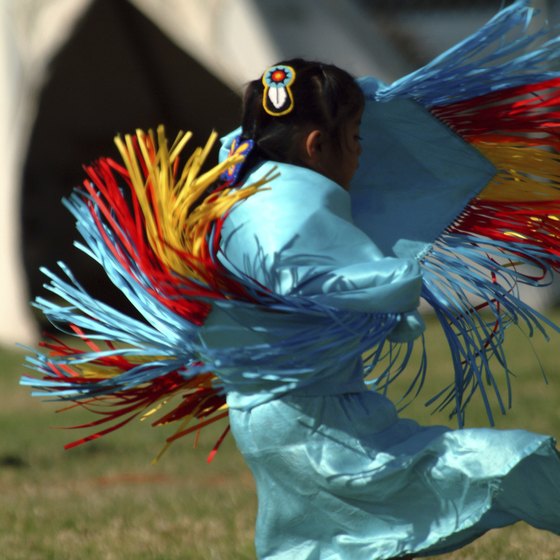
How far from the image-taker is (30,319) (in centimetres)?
1161

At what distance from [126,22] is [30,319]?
3.14 metres

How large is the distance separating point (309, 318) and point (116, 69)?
11312mm

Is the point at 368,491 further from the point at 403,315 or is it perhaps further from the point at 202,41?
the point at 202,41

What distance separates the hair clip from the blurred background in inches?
259

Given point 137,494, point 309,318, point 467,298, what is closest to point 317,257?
point 309,318

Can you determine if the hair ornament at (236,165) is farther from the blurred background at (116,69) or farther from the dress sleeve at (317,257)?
the blurred background at (116,69)

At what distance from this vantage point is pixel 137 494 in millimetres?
5289

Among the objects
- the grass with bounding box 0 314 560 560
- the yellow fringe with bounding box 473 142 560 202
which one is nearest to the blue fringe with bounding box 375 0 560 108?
the yellow fringe with bounding box 473 142 560 202

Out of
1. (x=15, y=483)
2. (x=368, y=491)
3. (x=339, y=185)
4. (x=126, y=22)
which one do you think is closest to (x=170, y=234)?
(x=339, y=185)

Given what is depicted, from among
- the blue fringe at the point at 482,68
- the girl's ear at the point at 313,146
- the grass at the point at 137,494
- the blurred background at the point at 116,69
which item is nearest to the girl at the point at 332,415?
the girl's ear at the point at 313,146

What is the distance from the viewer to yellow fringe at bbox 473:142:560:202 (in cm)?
346

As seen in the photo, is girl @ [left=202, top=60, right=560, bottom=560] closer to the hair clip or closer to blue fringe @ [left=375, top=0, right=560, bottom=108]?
the hair clip

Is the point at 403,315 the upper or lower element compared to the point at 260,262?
lower

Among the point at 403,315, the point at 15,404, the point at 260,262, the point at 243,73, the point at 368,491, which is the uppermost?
the point at 243,73
